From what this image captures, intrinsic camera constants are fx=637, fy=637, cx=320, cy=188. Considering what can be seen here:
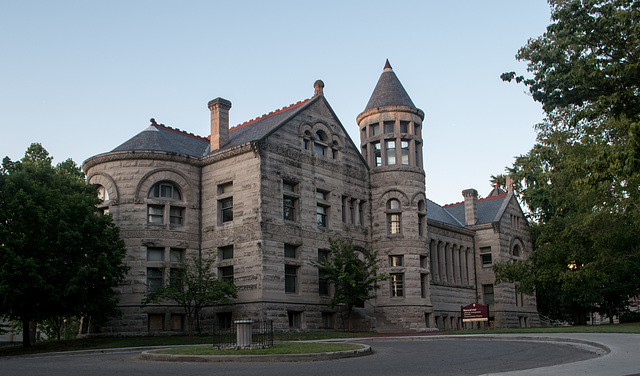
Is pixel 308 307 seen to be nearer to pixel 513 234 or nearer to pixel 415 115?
pixel 415 115

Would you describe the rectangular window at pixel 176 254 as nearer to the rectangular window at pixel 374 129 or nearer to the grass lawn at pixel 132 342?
the grass lawn at pixel 132 342

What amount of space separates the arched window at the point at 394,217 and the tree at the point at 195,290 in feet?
41.2

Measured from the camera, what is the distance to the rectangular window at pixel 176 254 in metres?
34.8

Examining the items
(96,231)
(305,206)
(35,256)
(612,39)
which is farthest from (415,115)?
(35,256)

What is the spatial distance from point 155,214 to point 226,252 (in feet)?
14.8

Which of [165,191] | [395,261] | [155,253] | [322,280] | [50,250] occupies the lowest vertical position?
[322,280]

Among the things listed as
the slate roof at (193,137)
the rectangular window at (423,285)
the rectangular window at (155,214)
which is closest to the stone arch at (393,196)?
the rectangular window at (423,285)

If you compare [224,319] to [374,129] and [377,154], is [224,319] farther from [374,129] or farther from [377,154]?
[374,129]

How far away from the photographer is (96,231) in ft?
95.3

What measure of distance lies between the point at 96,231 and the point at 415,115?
23072 mm

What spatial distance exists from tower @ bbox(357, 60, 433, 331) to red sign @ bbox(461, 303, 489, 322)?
3725 millimetres

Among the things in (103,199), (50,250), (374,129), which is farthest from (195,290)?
(374,129)

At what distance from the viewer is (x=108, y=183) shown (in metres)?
35.8

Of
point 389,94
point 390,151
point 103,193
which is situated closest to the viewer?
point 103,193
